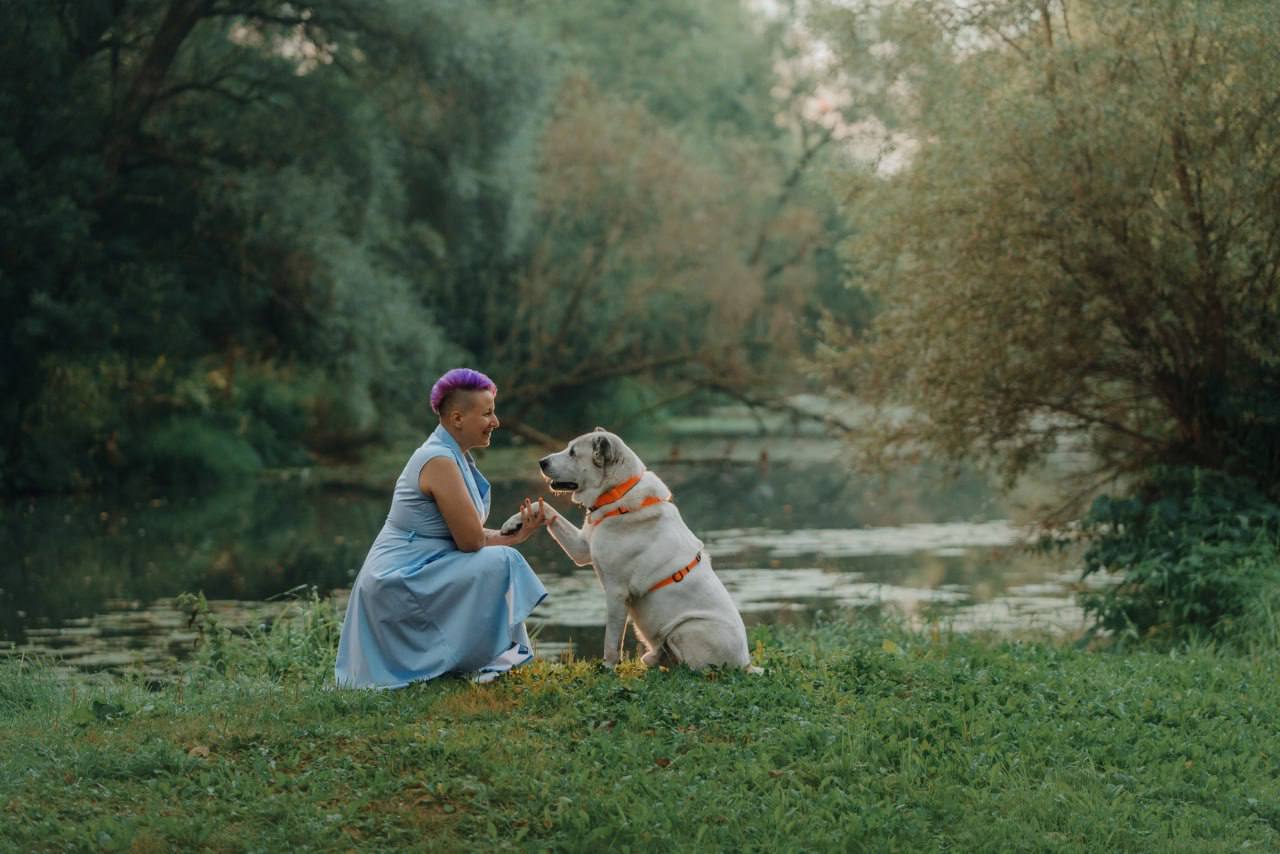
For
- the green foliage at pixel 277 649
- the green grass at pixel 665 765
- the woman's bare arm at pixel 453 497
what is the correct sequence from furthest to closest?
the green foliage at pixel 277 649 < the woman's bare arm at pixel 453 497 < the green grass at pixel 665 765

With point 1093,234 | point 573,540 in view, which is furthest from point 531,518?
point 1093,234

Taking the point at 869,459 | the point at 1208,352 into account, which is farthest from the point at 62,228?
the point at 1208,352

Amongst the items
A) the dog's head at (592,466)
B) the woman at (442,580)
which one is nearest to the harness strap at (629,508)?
the dog's head at (592,466)

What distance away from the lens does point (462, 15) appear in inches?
978

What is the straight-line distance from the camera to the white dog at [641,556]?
7535 mm

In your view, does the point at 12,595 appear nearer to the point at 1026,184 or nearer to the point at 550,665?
the point at 550,665

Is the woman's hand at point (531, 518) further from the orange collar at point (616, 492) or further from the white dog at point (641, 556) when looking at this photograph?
the orange collar at point (616, 492)

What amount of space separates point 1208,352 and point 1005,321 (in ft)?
6.15

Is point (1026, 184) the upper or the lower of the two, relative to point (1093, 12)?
lower

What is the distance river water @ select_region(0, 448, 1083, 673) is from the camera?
13734mm

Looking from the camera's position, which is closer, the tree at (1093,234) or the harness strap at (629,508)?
the harness strap at (629,508)

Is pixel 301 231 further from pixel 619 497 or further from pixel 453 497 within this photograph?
pixel 619 497

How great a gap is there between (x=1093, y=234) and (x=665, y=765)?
904 cm

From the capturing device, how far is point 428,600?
7594 mm
